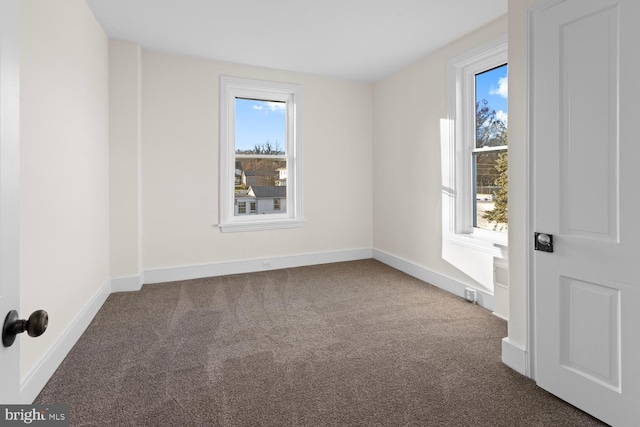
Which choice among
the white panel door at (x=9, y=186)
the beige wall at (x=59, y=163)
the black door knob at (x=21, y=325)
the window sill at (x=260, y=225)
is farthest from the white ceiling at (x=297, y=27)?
the black door knob at (x=21, y=325)

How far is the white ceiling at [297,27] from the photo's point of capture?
300 cm

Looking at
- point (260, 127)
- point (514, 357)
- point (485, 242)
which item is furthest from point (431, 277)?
point (260, 127)

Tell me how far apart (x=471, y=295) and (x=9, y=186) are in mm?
3613

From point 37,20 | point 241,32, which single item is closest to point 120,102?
point 241,32

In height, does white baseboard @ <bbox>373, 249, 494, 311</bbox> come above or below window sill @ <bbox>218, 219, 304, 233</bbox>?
below

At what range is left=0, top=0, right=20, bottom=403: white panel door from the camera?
0.74 m

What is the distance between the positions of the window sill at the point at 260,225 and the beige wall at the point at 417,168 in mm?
1305

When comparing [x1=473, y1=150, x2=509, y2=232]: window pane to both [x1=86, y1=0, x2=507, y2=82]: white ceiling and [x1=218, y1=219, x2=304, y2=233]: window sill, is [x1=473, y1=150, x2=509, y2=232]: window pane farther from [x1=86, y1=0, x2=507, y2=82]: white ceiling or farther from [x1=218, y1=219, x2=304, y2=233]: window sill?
[x1=218, y1=219, x2=304, y2=233]: window sill

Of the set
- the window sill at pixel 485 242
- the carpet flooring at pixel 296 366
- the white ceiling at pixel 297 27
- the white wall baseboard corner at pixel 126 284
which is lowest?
the carpet flooring at pixel 296 366

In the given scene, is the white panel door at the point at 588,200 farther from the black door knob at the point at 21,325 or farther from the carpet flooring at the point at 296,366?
the black door knob at the point at 21,325

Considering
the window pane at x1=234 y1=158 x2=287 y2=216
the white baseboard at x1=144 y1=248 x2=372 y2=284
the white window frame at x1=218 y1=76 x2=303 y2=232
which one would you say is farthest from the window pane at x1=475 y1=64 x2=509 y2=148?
the window pane at x1=234 y1=158 x2=287 y2=216

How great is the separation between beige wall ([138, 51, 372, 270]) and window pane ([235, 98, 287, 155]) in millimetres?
312

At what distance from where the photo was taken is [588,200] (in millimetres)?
1764

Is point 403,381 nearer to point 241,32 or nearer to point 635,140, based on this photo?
point 635,140
